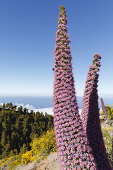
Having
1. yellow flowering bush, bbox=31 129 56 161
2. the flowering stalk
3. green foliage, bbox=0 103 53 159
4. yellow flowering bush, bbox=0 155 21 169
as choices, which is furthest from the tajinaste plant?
green foliage, bbox=0 103 53 159

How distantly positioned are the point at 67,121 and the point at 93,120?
686 mm

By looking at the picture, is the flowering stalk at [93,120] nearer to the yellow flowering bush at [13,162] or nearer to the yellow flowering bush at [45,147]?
the yellow flowering bush at [45,147]

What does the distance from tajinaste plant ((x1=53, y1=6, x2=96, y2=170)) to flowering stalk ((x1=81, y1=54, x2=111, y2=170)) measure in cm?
40

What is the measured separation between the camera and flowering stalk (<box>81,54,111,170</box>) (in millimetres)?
2541

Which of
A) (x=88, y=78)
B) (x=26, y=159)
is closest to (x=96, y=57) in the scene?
(x=88, y=78)

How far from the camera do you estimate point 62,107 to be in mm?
2246

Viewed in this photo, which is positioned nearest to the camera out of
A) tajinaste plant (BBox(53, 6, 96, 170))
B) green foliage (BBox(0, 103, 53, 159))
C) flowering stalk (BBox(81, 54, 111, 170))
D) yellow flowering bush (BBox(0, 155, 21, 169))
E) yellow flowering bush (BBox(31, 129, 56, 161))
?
tajinaste plant (BBox(53, 6, 96, 170))

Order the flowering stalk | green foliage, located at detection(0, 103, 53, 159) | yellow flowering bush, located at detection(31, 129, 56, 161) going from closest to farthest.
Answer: the flowering stalk < yellow flowering bush, located at detection(31, 129, 56, 161) < green foliage, located at detection(0, 103, 53, 159)

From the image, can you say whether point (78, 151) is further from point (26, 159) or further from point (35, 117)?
point (35, 117)

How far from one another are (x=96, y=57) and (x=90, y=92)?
0.80m

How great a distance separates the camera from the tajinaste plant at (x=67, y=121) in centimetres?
211

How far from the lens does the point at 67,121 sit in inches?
86.0

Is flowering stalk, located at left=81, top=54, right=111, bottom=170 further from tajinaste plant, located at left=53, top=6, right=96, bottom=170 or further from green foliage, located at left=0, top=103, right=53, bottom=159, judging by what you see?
green foliage, located at left=0, top=103, right=53, bottom=159

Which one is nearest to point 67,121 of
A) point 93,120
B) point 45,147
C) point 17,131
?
point 93,120
